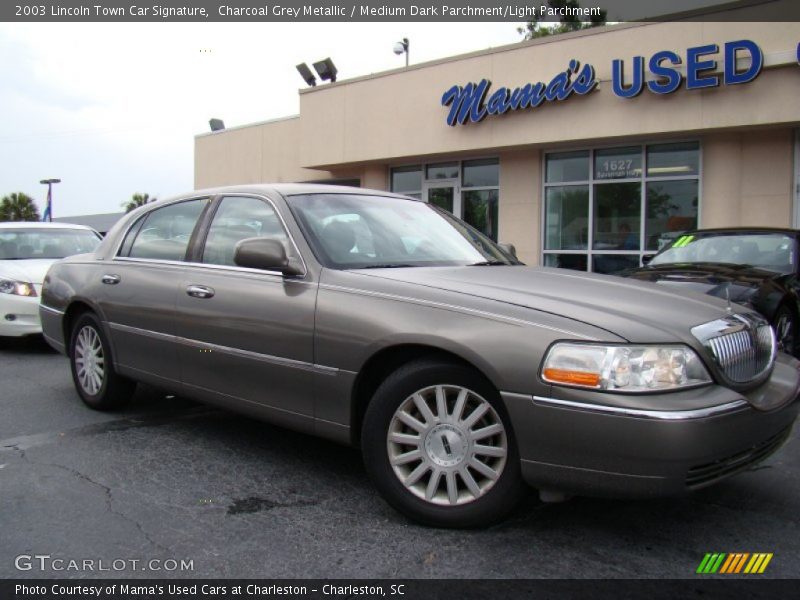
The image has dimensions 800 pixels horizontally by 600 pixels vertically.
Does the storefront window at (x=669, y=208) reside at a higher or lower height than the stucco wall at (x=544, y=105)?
lower

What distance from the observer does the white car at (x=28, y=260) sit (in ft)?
25.5

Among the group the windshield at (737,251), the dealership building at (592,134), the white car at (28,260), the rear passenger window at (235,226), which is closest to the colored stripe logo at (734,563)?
the rear passenger window at (235,226)

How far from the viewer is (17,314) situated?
7.79 meters

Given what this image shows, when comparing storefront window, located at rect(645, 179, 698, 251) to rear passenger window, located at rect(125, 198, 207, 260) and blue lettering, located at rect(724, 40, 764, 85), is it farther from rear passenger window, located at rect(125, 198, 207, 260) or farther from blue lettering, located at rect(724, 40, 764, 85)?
rear passenger window, located at rect(125, 198, 207, 260)

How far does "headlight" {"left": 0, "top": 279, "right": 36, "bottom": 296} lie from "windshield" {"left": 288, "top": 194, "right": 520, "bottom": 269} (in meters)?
5.26

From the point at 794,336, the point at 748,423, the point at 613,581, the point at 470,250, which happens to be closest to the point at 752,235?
the point at 794,336

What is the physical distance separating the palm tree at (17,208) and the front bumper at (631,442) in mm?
44673

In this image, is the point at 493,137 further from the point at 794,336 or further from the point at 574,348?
the point at 574,348

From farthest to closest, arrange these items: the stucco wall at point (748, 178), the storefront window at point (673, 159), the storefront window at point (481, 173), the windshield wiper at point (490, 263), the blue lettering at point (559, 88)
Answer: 1. the storefront window at point (481, 173)
2. the blue lettering at point (559, 88)
3. the storefront window at point (673, 159)
4. the stucco wall at point (748, 178)
5. the windshield wiper at point (490, 263)

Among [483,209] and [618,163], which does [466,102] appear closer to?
[483,209]

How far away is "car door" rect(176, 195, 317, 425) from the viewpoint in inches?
138

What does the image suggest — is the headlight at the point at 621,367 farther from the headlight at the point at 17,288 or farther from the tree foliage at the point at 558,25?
the tree foliage at the point at 558,25

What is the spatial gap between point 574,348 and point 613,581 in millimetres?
875

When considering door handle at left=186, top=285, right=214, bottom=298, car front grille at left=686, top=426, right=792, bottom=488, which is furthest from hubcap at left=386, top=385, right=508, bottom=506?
door handle at left=186, top=285, right=214, bottom=298
